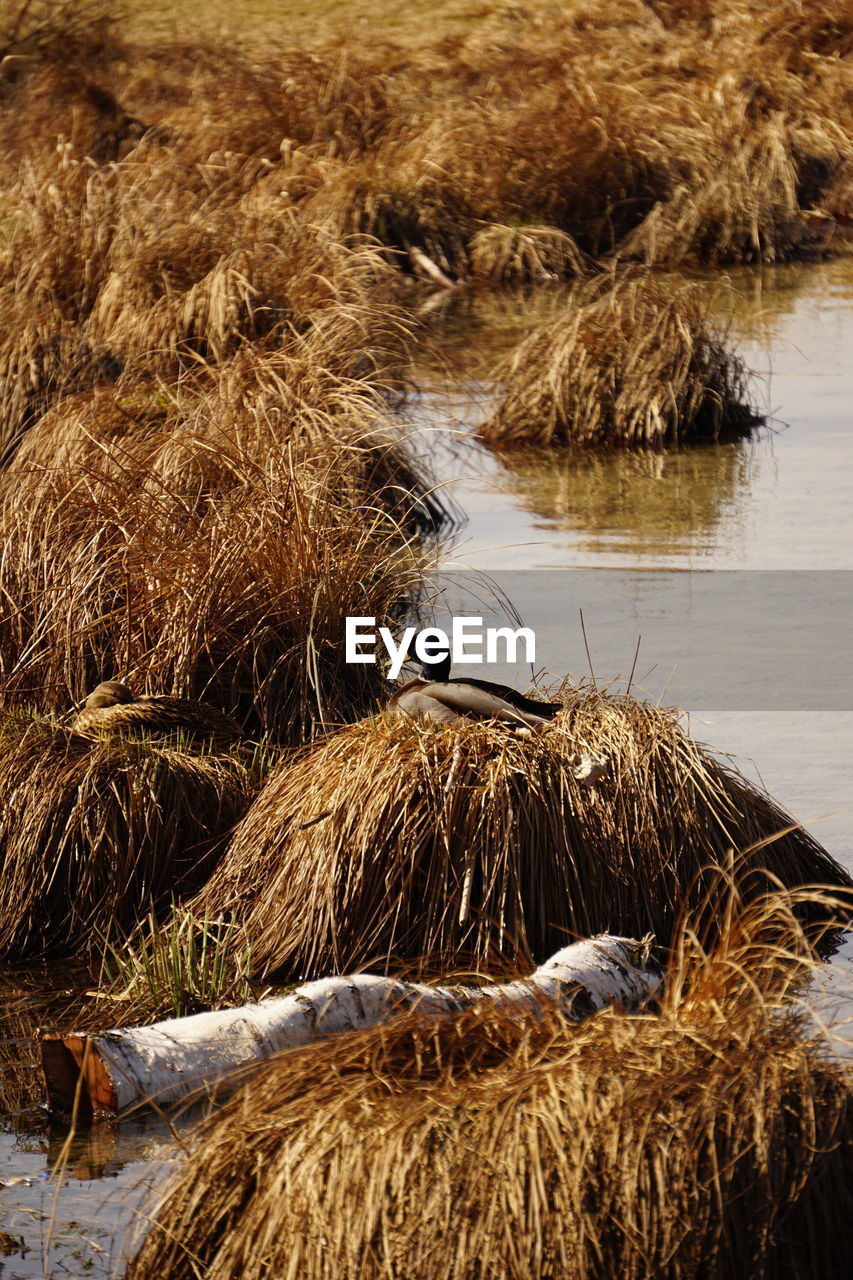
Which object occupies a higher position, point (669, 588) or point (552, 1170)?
point (552, 1170)

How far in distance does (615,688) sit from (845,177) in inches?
577

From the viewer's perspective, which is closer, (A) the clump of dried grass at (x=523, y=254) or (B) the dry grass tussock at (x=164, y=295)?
(B) the dry grass tussock at (x=164, y=295)

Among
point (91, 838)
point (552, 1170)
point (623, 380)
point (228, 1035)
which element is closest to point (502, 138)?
point (623, 380)

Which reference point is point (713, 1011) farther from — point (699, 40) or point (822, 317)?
point (699, 40)

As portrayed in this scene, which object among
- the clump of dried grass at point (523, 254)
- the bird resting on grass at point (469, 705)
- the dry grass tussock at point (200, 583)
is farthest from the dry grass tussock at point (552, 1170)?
the clump of dried grass at point (523, 254)

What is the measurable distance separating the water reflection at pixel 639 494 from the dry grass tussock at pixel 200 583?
2407mm

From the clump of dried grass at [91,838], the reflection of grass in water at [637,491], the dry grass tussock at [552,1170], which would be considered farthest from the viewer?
the reflection of grass in water at [637,491]

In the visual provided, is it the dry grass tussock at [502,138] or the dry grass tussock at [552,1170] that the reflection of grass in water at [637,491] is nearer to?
the dry grass tussock at [502,138]

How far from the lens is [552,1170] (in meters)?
3.69

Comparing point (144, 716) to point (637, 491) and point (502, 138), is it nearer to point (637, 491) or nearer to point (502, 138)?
point (637, 491)

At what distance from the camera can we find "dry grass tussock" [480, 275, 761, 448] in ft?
40.5

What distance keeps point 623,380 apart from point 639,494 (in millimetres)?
1282

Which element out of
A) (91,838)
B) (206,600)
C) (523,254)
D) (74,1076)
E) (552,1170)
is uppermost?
(523,254)

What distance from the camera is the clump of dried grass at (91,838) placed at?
6.32 m
